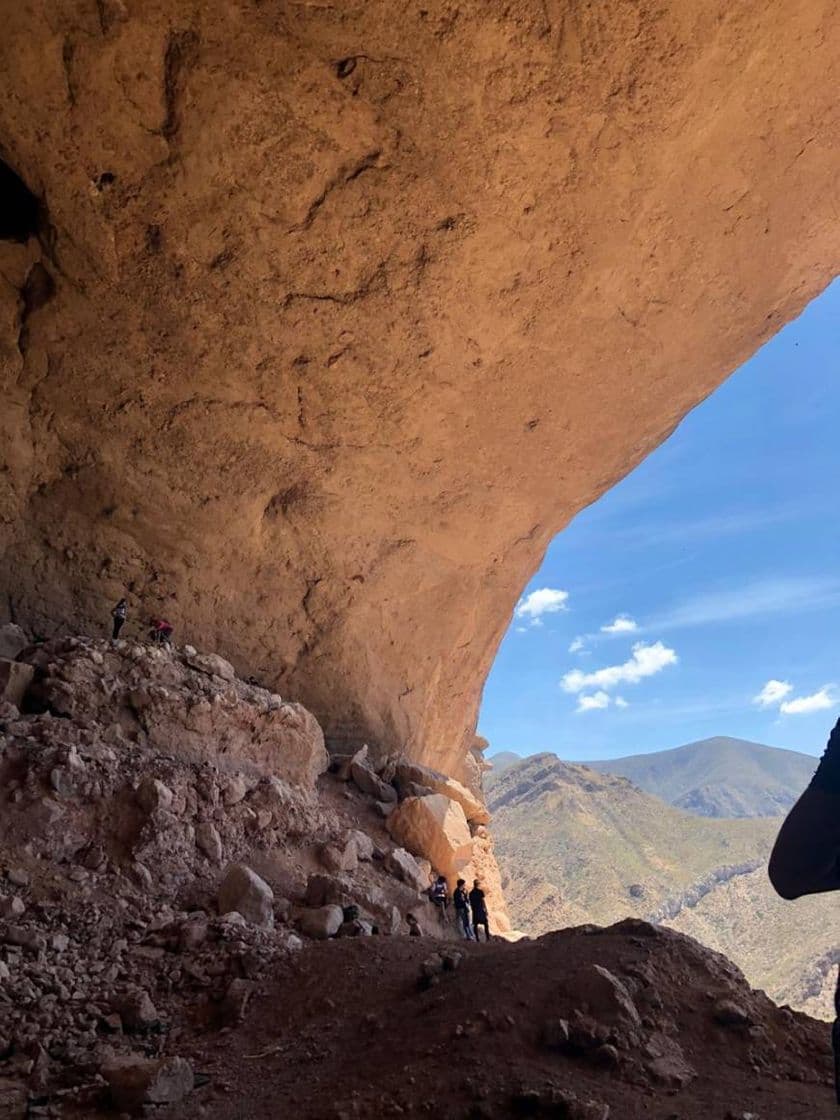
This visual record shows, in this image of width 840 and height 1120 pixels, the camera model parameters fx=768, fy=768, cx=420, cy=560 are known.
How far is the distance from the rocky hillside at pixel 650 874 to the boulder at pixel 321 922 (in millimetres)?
24903

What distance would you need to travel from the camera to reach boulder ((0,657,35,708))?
221 inches

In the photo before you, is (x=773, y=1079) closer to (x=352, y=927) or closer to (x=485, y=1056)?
(x=485, y=1056)

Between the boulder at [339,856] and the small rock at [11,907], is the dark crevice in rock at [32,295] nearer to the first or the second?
the small rock at [11,907]

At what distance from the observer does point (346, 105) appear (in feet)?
18.6

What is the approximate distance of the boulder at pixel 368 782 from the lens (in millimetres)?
8195

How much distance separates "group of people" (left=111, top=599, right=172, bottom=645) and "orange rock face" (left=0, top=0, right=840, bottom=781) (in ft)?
0.42

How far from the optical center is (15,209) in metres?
6.90

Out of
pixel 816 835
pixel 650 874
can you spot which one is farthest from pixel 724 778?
pixel 816 835

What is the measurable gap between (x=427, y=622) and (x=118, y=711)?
15.9 ft

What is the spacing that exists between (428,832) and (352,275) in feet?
17.8

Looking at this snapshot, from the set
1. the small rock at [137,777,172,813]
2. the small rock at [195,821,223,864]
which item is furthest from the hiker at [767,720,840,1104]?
the small rock at [195,821,223,864]

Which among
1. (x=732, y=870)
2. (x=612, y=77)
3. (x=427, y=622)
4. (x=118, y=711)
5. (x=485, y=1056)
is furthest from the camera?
(x=732, y=870)

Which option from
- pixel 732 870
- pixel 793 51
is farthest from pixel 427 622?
pixel 732 870

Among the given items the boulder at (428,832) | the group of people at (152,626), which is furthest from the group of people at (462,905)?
the group of people at (152,626)
